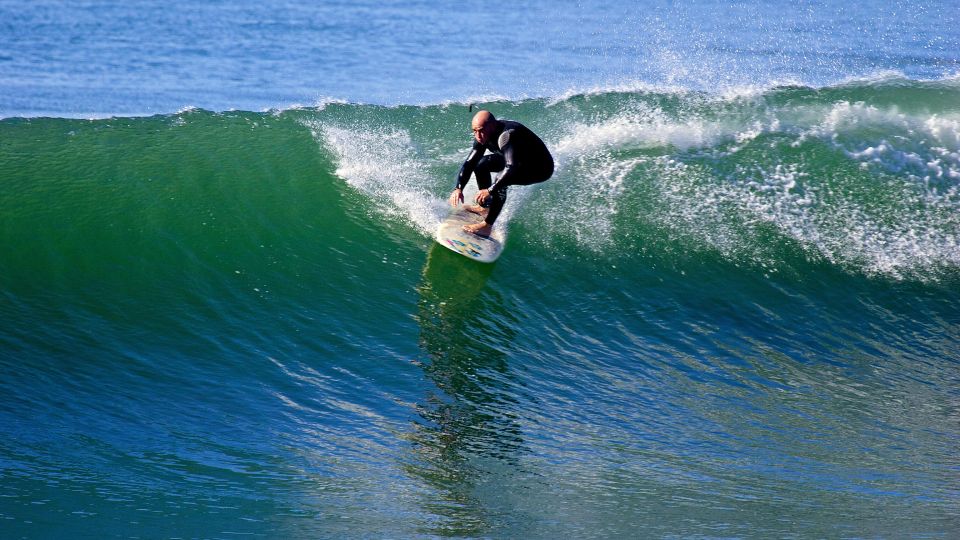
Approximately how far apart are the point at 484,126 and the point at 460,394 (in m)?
2.37

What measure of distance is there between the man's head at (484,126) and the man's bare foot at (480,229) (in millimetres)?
775

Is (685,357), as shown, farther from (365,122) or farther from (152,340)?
(365,122)

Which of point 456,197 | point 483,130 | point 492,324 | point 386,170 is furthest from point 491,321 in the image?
point 386,170

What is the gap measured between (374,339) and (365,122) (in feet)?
13.7

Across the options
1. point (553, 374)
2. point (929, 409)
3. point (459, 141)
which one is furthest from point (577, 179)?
point (929, 409)

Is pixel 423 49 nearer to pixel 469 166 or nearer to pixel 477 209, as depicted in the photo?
pixel 477 209

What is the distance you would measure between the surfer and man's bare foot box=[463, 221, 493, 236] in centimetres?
4

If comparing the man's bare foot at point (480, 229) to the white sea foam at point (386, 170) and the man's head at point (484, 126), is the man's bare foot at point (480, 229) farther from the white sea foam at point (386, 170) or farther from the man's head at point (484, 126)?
the man's head at point (484, 126)

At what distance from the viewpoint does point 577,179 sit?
959 centimetres

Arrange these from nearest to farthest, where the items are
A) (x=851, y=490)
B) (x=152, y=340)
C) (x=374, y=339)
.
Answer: (x=851, y=490), (x=152, y=340), (x=374, y=339)

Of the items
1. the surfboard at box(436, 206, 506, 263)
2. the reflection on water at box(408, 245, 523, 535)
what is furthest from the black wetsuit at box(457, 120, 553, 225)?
the reflection on water at box(408, 245, 523, 535)

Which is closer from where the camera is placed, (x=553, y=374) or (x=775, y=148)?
(x=553, y=374)

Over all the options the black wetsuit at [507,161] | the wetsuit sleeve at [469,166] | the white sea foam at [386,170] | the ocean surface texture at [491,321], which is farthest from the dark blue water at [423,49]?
the wetsuit sleeve at [469,166]

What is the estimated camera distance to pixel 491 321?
298 inches
